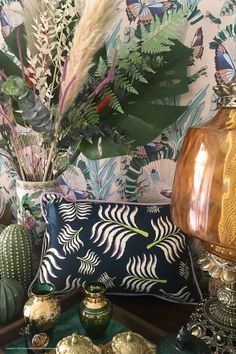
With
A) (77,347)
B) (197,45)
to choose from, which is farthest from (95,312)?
(197,45)

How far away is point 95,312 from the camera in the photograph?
0.79 m

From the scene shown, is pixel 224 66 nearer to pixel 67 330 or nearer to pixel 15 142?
pixel 15 142

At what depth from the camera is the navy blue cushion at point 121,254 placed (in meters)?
0.92

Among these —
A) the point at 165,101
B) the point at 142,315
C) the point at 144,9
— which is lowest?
the point at 142,315

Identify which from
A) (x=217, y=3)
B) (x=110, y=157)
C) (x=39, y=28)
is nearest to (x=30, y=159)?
(x=110, y=157)

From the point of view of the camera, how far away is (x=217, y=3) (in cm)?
97

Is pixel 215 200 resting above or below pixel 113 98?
below

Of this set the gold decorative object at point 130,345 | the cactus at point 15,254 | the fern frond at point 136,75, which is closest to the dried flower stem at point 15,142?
the cactus at point 15,254

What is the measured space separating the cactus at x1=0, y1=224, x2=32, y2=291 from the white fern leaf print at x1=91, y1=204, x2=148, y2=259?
0.72 feet

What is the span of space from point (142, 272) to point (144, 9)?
2.46ft

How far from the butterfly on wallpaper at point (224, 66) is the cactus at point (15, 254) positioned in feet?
2.29

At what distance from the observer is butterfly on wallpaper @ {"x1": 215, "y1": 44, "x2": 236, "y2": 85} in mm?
987

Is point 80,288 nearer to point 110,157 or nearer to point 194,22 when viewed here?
point 110,157

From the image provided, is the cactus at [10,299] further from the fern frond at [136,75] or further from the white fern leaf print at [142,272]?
the fern frond at [136,75]
